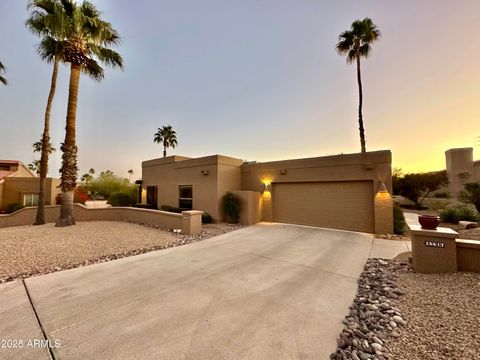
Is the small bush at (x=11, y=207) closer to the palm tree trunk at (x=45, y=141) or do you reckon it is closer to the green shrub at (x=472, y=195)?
the palm tree trunk at (x=45, y=141)

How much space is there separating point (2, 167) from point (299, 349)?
30.4 meters

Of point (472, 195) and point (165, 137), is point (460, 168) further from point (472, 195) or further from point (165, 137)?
point (165, 137)

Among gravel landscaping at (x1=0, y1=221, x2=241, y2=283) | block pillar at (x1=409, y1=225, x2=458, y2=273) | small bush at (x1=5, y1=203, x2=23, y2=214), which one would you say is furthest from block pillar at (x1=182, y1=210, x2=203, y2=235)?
small bush at (x1=5, y1=203, x2=23, y2=214)

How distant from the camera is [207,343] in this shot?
2285 mm

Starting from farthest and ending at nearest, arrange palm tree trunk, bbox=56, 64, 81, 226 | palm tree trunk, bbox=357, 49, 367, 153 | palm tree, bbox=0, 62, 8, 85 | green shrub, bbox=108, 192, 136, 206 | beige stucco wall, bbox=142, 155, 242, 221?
green shrub, bbox=108, 192, 136, 206 < palm tree, bbox=0, 62, 8, 85 < palm tree trunk, bbox=357, 49, 367, 153 < beige stucco wall, bbox=142, 155, 242, 221 < palm tree trunk, bbox=56, 64, 81, 226

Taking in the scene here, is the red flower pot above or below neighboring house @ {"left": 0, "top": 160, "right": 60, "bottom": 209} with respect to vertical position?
below

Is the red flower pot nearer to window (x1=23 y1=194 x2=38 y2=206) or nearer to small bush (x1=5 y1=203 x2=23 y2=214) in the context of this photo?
small bush (x1=5 y1=203 x2=23 y2=214)

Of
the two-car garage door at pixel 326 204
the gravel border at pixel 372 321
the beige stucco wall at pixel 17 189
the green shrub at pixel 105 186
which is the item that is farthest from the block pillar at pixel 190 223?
the green shrub at pixel 105 186

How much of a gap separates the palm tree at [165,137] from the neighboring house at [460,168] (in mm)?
31634

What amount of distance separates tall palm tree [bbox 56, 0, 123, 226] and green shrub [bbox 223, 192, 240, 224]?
7.82 metres

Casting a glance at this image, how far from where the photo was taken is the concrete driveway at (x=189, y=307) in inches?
87.7

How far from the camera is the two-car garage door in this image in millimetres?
8906

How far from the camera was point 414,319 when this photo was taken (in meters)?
2.65

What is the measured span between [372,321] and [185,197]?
11.9m
